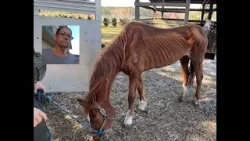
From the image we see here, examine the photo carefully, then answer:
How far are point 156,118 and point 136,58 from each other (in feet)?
3.05

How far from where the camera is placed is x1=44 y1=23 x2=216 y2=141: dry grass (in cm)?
294

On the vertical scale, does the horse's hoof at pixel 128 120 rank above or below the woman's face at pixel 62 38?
below

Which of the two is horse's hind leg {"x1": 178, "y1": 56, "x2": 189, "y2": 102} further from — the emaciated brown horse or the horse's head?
the horse's head

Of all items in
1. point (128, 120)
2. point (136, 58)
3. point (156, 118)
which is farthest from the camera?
point (156, 118)

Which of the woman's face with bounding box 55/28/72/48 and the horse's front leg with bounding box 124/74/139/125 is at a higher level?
the woman's face with bounding box 55/28/72/48

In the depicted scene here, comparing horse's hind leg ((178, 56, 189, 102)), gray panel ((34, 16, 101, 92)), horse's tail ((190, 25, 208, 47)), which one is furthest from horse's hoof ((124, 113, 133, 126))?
horse's tail ((190, 25, 208, 47))

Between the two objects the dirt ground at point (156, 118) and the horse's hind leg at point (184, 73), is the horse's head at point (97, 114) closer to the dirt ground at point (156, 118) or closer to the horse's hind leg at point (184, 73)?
the dirt ground at point (156, 118)

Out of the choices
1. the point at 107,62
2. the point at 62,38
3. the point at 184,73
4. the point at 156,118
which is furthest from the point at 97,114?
the point at 184,73

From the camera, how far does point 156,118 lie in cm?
343

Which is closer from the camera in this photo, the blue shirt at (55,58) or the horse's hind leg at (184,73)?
the blue shirt at (55,58)

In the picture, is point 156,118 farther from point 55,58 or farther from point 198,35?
point 55,58

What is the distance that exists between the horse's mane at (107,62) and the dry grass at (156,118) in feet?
2.23

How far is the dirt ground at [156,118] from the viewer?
9.65ft

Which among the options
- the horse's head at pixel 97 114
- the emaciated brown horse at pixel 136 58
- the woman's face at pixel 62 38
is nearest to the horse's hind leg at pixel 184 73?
the emaciated brown horse at pixel 136 58
